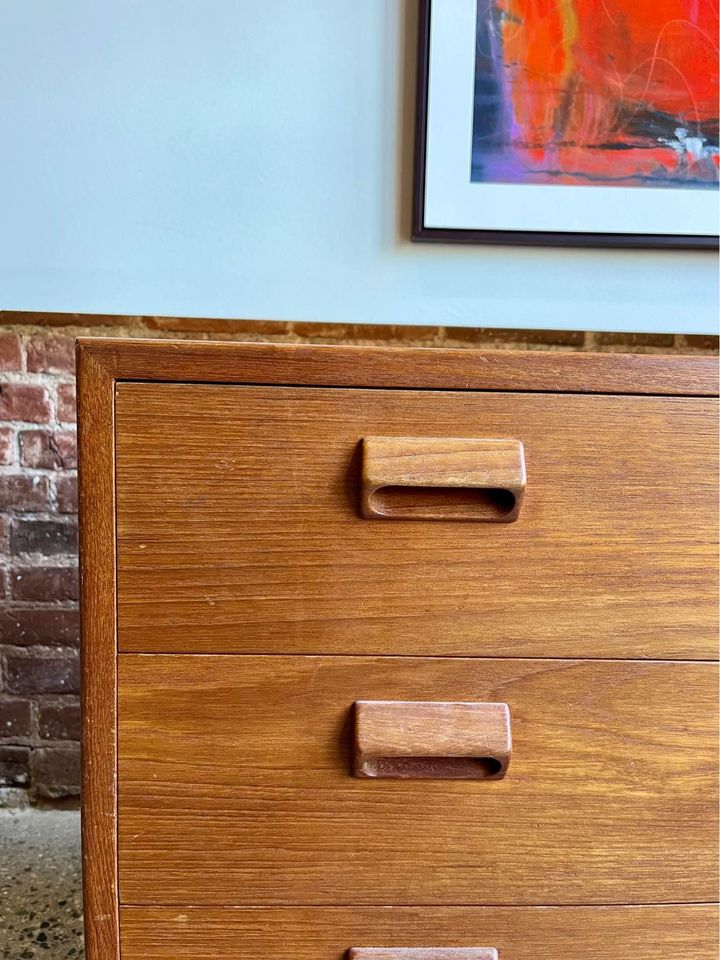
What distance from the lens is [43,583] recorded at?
0.95m

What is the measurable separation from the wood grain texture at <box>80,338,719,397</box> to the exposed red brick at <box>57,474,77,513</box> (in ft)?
1.70

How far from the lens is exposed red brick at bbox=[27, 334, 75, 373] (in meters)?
0.93

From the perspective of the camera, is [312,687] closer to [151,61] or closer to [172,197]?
[172,197]

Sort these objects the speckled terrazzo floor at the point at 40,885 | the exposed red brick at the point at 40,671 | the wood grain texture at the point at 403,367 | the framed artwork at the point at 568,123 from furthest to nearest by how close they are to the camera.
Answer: the exposed red brick at the point at 40,671 → the framed artwork at the point at 568,123 → the speckled terrazzo floor at the point at 40,885 → the wood grain texture at the point at 403,367

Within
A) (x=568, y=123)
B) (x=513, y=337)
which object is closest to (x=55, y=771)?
(x=513, y=337)

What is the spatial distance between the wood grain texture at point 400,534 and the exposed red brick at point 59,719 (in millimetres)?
577

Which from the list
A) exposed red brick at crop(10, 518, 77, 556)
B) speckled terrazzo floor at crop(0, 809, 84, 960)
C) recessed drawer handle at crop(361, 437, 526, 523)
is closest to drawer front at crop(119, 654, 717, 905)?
recessed drawer handle at crop(361, 437, 526, 523)

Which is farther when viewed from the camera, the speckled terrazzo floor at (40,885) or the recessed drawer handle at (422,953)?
the speckled terrazzo floor at (40,885)

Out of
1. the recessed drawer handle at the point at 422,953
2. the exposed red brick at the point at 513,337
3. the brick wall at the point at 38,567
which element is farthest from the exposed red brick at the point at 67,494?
the recessed drawer handle at the point at 422,953

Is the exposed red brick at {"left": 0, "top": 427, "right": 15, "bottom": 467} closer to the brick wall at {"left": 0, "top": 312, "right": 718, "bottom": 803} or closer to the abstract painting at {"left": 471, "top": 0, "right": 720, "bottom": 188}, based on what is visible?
the brick wall at {"left": 0, "top": 312, "right": 718, "bottom": 803}

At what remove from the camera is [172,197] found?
0.87 metres

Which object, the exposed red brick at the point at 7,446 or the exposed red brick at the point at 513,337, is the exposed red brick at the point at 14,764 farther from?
the exposed red brick at the point at 513,337

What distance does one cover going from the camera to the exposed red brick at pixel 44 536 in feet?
3.09

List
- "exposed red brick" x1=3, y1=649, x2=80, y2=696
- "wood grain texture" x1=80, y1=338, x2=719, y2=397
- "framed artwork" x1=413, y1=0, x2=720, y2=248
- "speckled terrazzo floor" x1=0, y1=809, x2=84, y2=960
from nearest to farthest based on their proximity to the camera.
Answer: "wood grain texture" x1=80, y1=338, x2=719, y2=397 → "speckled terrazzo floor" x1=0, y1=809, x2=84, y2=960 → "framed artwork" x1=413, y1=0, x2=720, y2=248 → "exposed red brick" x1=3, y1=649, x2=80, y2=696
